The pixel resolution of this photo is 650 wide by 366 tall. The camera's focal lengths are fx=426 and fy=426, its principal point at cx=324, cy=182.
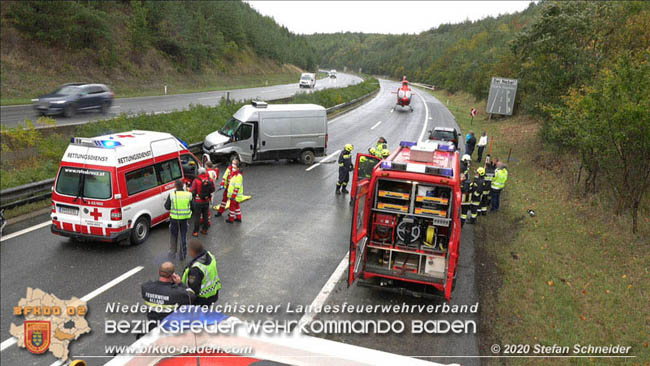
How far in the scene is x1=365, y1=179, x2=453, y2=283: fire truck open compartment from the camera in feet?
27.9

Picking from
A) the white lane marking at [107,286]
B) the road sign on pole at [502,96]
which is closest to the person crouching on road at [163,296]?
the white lane marking at [107,286]

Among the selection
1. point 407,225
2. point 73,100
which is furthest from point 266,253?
point 73,100

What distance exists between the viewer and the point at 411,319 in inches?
312

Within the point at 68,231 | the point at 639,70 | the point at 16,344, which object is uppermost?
the point at 639,70

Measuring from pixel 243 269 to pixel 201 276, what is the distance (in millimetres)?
3490

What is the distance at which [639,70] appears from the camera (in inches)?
437

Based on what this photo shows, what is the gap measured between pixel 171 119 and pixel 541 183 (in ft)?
57.4

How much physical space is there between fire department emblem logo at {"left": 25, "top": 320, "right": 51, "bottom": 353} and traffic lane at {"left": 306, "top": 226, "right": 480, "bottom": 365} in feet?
13.1

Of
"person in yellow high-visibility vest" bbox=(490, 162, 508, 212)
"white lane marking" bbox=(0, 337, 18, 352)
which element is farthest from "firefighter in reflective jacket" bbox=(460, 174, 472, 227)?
"white lane marking" bbox=(0, 337, 18, 352)

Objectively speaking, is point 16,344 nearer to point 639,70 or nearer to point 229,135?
point 229,135

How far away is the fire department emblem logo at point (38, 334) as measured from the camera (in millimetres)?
4559

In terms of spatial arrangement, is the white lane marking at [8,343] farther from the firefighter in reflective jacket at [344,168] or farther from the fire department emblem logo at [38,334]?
the firefighter in reflective jacket at [344,168]

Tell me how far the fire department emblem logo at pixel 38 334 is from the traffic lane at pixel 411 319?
401cm

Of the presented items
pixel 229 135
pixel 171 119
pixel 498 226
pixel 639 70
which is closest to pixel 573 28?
pixel 639 70
